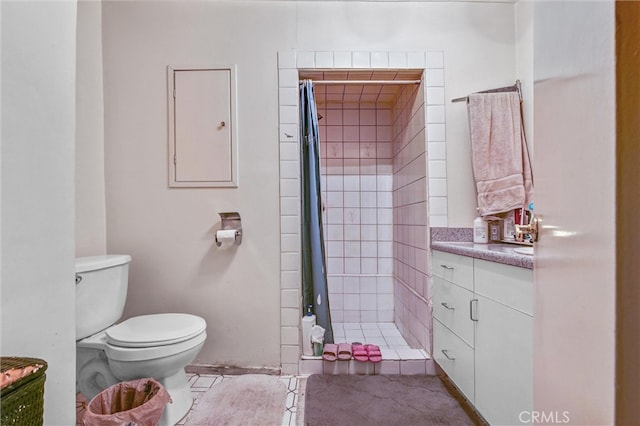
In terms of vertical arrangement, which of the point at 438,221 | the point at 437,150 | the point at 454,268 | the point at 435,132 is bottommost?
the point at 454,268

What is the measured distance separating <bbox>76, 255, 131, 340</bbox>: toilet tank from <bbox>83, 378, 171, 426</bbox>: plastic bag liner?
374mm

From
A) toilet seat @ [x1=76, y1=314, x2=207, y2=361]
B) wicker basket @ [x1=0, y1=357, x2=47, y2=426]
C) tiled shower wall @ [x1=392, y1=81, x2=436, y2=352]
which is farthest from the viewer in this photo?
tiled shower wall @ [x1=392, y1=81, x2=436, y2=352]

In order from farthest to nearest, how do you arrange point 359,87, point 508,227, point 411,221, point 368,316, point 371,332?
point 368,316
point 371,332
point 359,87
point 411,221
point 508,227

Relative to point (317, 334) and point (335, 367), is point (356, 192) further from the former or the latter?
point (335, 367)

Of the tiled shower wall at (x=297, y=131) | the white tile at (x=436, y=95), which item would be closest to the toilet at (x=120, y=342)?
the tiled shower wall at (x=297, y=131)

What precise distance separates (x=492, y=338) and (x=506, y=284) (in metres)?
0.23

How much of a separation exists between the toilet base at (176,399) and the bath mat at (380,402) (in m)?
0.58

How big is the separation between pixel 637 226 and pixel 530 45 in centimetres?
189

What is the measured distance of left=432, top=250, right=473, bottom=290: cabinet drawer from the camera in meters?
1.30

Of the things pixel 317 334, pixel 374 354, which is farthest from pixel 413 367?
pixel 317 334

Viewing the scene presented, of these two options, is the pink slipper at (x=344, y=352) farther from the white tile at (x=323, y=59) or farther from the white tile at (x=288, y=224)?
the white tile at (x=323, y=59)

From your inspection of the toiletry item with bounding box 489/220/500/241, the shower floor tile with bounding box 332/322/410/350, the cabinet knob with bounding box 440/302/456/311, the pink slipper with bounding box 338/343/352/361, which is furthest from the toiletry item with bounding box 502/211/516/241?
the pink slipper with bounding box 338/343/352/361

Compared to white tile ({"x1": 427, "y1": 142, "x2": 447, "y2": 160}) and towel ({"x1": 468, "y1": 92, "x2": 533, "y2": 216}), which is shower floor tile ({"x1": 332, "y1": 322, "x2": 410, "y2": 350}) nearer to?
towel ({"x1": 468, "y1": 92, "x2": 533, "y2": 216})

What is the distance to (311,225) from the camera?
187 cm
